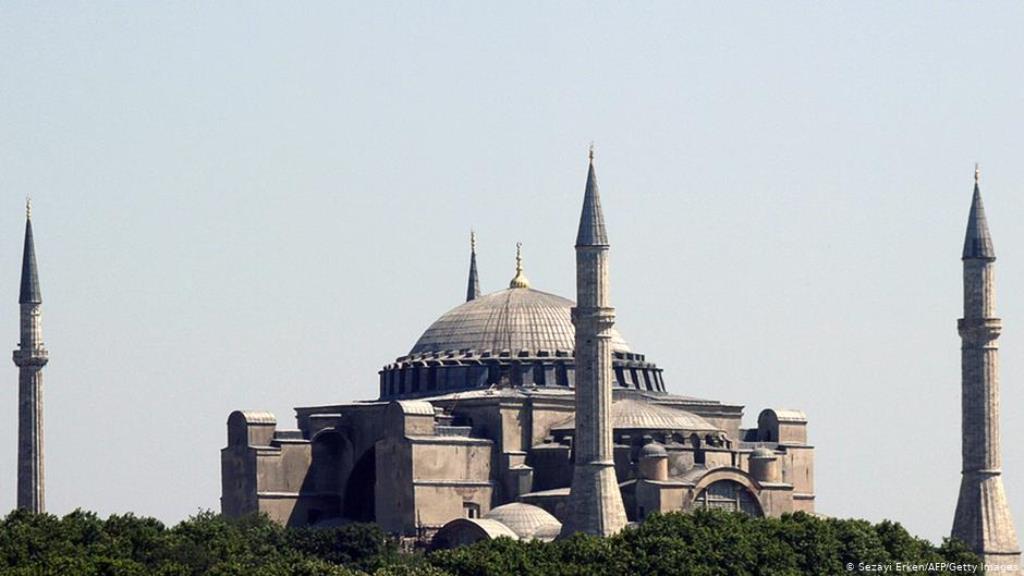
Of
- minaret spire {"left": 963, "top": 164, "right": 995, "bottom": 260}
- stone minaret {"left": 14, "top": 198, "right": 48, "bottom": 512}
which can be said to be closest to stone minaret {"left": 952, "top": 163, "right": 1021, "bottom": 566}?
minaret spire {"left": 963, "top": 164, "right": 995, "bottom": 260}

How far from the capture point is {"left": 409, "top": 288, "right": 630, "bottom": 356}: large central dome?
97.9 m

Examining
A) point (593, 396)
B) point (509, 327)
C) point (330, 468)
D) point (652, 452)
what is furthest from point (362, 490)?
point (593, 396)

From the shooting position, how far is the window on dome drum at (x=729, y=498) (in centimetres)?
8881

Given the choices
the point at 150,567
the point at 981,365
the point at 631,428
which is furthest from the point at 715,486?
the point at 150,567

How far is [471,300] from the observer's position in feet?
341

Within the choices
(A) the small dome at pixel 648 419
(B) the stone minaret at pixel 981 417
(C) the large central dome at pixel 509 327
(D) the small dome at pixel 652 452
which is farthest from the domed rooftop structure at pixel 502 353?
(B) the stone minaret at pixel 981 417

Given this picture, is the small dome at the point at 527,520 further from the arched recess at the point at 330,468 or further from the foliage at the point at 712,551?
the foliage at the point at 712,551

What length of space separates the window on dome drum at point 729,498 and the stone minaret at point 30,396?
21153mm

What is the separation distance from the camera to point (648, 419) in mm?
91625

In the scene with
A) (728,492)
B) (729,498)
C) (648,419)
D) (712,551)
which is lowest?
(712,551)

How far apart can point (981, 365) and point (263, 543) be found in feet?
75.9

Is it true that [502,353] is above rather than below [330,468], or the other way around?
above

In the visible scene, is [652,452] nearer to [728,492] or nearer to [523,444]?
[728,492]

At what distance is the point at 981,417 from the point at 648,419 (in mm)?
10118
